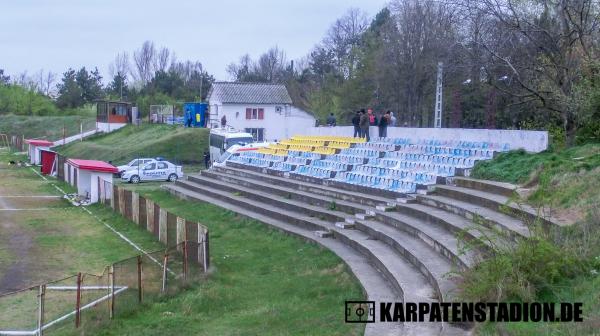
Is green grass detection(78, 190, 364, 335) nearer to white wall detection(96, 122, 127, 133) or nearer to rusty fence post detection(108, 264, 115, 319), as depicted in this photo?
rusty fence post detection(108, 264, 115, 319)

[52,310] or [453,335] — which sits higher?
[453,335]

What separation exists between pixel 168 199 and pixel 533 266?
24108mm

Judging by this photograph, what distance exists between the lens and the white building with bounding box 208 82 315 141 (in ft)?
210

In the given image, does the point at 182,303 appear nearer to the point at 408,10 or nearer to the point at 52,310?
the point at 52,310

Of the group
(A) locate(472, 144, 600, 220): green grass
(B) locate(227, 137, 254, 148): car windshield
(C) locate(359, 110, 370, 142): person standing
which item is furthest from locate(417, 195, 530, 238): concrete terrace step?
(B) locate(227, 137, 254, 148): car windshield

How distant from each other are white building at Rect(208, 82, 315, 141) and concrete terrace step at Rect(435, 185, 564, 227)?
44870 millimetres

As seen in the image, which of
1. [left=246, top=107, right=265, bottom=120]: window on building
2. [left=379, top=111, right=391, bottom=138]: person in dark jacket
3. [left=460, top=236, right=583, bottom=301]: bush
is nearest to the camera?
[left=460, top=236, right=583, bottom=301]: bush

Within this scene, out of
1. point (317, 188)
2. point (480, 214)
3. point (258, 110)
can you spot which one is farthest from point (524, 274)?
point (258, 110)

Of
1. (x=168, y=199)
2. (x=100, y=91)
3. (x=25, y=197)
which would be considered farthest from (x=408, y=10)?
(x=100, y=91)

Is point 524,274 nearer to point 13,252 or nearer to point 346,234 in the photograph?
point 346,234

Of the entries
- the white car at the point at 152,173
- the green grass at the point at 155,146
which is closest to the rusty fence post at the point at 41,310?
the white car at the point at 152,173

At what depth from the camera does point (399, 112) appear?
47.5 meters

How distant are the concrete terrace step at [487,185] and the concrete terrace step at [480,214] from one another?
0.72m

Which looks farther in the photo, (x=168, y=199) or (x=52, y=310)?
(x=168, y=199)
